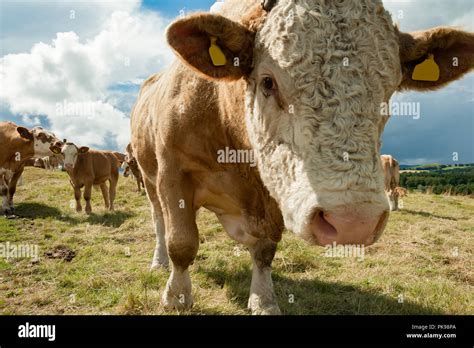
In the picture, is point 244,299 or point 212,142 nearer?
point 212,142

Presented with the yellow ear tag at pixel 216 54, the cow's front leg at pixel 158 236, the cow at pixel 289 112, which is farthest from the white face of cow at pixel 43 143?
the yellow ear tag at pixel 216 54

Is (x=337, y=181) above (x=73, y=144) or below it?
below

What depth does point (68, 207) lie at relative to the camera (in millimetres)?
13281

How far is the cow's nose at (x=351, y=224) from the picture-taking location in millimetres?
2025

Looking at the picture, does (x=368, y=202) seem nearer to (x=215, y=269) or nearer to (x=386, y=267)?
(x=215, y=269)

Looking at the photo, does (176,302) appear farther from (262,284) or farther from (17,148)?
(17,148)

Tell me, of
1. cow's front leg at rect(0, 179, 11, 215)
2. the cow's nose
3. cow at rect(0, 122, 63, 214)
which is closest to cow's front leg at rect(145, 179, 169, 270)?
the cow's nose

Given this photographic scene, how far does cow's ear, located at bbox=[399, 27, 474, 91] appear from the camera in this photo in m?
3.03

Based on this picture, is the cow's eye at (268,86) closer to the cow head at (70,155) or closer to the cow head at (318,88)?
the cow head at (318,88)

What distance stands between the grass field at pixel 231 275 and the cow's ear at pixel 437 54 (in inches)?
97.4

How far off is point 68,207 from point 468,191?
17544mm

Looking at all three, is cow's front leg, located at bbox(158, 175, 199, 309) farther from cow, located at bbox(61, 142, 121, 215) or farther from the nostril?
cow, located at bbox(61, 142, 121, 215)

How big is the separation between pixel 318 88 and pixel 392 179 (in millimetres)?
15056
